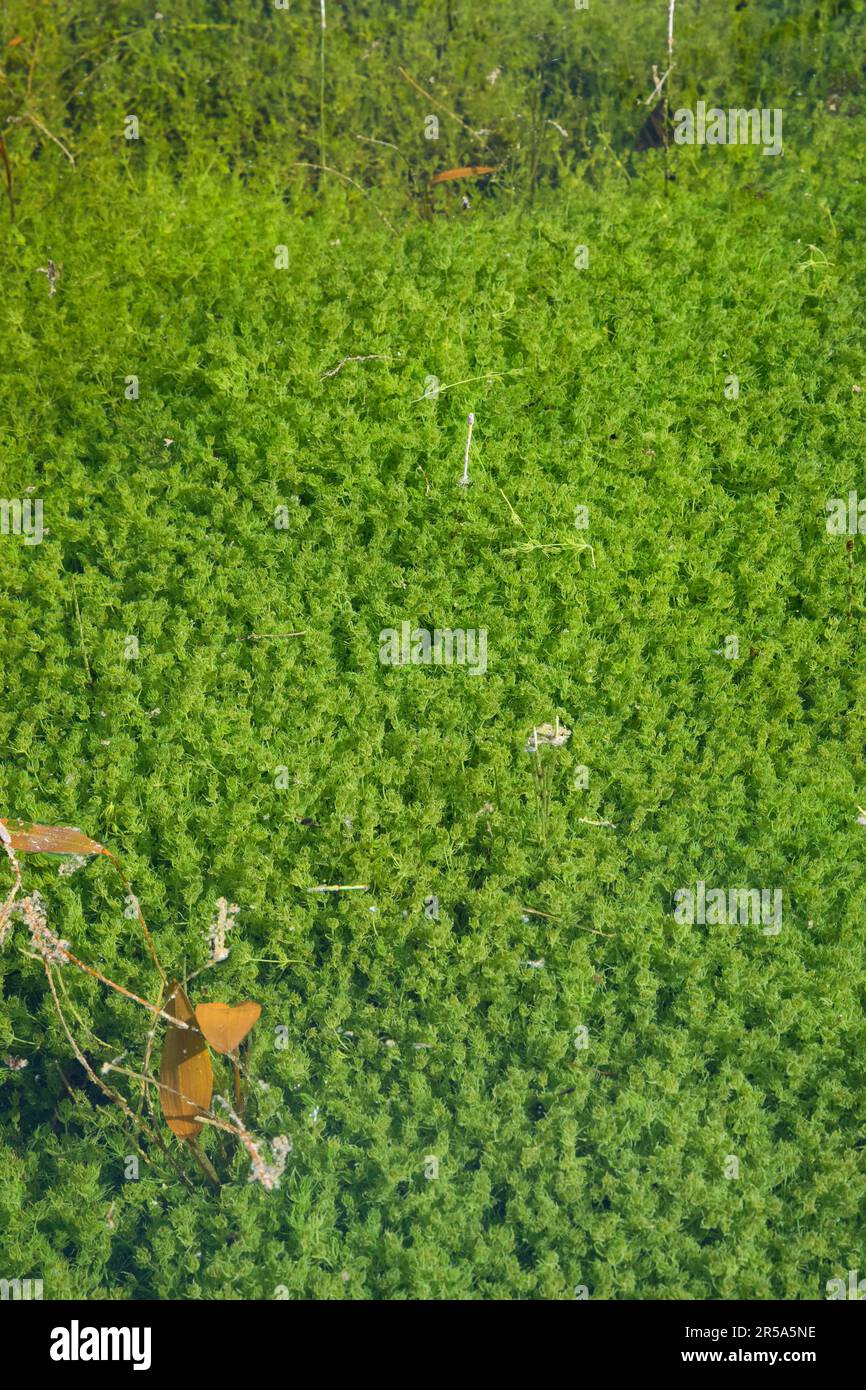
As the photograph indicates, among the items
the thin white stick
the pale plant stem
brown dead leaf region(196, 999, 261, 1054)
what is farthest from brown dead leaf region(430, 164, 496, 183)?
brown dead leaf region(196, 999, 261, 1054)

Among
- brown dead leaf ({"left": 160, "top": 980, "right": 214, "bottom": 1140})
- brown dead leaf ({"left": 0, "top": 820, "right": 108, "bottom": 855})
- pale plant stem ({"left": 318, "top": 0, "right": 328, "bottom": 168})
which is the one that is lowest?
brown dead leaf ({"left": 160, "top": 980, "right": 214, "bottom": 1140})

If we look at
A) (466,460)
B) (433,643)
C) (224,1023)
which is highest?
(466,460)

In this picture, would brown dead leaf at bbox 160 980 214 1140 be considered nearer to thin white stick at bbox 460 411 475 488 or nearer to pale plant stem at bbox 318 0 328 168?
thin white stick at bbox 460 411 475 488

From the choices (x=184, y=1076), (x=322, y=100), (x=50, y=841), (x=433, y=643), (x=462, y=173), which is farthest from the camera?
(x=322, y=100)

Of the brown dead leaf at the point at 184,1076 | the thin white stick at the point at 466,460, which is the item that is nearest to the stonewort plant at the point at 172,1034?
the brown dead leaf at the point at 184,1076

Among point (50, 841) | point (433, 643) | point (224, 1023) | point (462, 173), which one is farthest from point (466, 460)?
point (224, 1023)

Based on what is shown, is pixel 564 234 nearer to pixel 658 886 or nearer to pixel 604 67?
pixel 604 67

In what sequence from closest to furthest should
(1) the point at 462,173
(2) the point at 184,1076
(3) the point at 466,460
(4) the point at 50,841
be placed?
(2) the point at 184,1076, (4) the point at 50,841, (3) the point at 466,460, (1) the point at 462,173

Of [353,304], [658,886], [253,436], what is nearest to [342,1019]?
[658,886]

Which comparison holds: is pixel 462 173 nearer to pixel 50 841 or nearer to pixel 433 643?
pixel 433 643

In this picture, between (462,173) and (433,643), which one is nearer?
(433,643)

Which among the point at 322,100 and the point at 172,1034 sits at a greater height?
the point at 322,100

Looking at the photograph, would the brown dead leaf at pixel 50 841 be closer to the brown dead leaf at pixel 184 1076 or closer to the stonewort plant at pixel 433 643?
the stonewort plant at pixel 433 643
